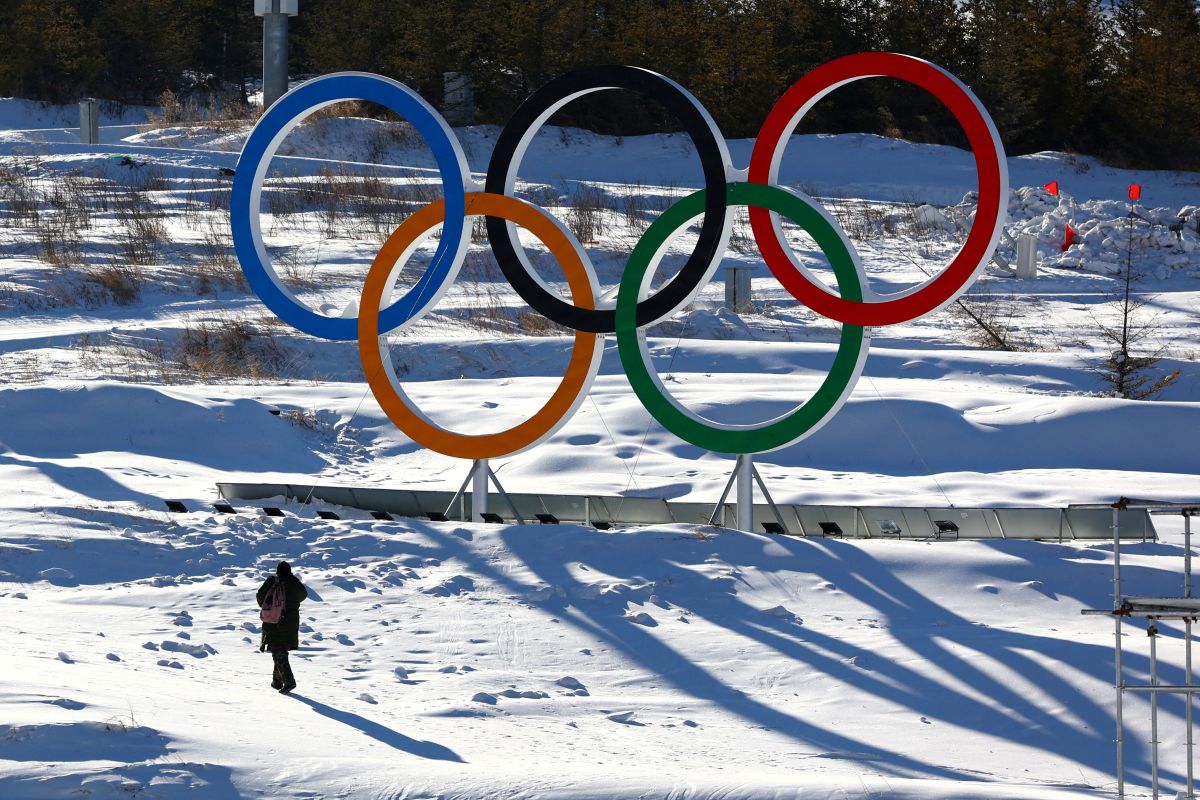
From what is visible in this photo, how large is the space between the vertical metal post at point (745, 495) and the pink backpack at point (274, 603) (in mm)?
5013

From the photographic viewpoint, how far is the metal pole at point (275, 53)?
34750mm

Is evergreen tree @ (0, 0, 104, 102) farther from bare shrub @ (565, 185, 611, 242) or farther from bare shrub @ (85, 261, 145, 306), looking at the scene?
bare shrub @ (85, 261, 145, 306)

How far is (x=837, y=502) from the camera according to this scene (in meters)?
14.6

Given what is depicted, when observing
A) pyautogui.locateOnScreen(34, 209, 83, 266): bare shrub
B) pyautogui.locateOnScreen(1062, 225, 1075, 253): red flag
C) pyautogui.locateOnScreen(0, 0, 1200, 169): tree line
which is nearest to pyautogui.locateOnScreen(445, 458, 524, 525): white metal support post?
pyautogui.locateOnScreen(34, 209, 83, 266): bare shrub

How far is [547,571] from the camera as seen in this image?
1195cm

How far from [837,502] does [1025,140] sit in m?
33.4

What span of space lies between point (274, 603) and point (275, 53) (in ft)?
91.6

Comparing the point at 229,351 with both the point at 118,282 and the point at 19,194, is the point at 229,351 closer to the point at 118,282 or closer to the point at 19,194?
the point at 118,282

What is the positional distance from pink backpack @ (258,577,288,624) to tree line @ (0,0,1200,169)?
35.2m

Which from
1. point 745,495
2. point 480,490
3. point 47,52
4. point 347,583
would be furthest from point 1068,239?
point 47,52

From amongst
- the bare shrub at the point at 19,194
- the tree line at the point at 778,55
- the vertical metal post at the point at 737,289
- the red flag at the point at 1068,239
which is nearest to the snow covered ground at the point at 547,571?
the vertical metal post at the point at 737,289

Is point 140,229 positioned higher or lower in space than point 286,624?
higher

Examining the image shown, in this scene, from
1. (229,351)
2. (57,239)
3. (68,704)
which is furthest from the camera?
(57,239)

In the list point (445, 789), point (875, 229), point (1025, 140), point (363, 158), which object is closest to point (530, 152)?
point (363, 158)
